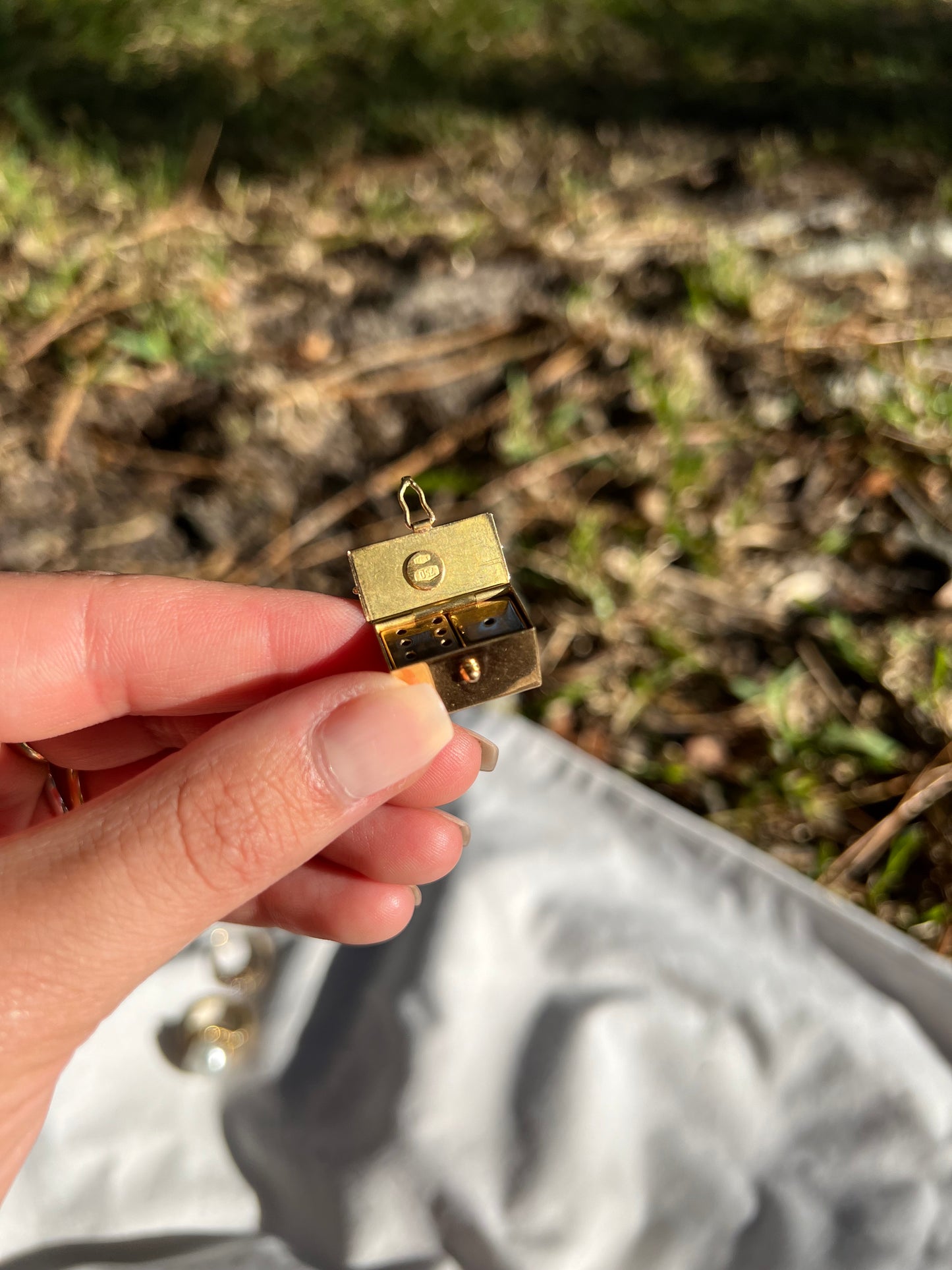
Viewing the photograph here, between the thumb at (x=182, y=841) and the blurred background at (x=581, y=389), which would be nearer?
the thumb at (x=182, y=841)

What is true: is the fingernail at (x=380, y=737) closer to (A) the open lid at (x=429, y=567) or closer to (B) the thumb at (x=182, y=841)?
(B) the thumb at (x=182, y=841)

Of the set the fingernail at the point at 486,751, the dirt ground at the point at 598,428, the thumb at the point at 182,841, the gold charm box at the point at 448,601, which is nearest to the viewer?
the thumb at the point at 182,841

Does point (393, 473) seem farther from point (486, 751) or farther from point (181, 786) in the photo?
point (181, 786)

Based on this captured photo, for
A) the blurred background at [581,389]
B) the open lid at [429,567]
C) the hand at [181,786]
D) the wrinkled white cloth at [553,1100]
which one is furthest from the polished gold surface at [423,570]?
the blurred background at [581,389]

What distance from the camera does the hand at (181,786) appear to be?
2.78 feet

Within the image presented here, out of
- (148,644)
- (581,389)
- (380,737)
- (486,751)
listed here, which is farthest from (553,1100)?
(581,389)


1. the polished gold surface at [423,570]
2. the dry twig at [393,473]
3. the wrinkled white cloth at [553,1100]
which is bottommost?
the wrinkled white cloth at [553,1100]

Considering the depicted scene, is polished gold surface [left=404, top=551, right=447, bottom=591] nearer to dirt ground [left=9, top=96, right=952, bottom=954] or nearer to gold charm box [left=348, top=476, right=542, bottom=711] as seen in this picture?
gold charm box [left=348, top=476, right=542, bottom=711]

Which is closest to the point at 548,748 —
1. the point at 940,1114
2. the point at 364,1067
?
the point at 364,1067

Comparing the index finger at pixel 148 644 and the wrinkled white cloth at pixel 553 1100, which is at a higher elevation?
the index finger at pixel 148 644

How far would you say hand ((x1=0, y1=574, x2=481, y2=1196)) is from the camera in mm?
849

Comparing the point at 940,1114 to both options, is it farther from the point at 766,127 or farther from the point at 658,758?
the point at 766,127

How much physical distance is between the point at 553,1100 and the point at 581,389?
1406 millimetres

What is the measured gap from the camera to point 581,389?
2070 mm
